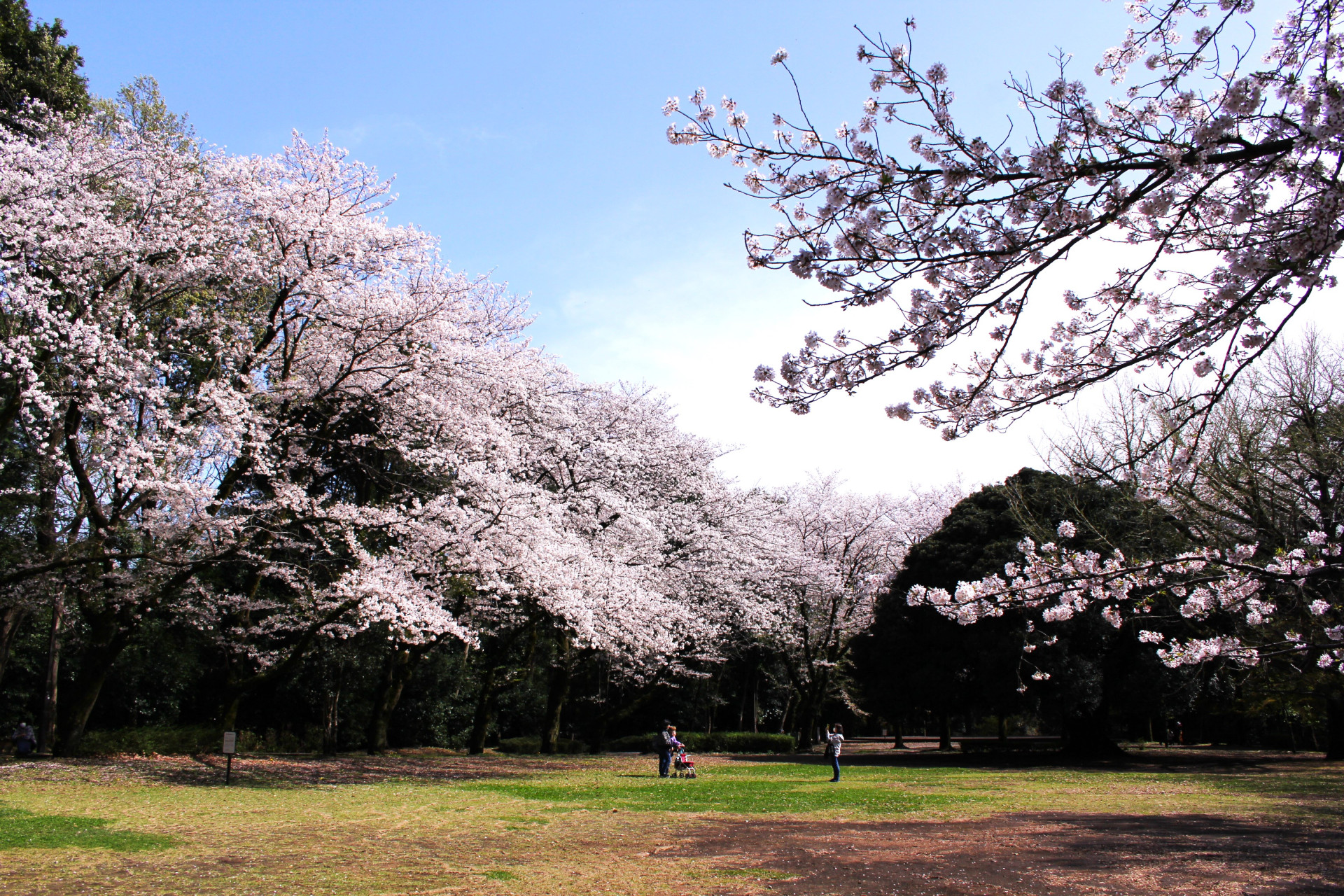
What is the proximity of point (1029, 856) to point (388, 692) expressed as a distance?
53.4 ft

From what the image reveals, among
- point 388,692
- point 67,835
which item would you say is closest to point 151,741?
point 388,692

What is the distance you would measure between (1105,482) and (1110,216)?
809 inches

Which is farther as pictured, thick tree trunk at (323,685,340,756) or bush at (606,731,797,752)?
bush at (606,731,797,752)

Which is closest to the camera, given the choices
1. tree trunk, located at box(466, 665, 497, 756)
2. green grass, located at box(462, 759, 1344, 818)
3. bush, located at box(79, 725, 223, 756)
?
green grass, located at box(462, 759, 1344, 818)

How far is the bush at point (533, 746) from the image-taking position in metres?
24.8

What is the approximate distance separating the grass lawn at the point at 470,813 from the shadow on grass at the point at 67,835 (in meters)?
0.04

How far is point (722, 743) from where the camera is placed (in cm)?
2855

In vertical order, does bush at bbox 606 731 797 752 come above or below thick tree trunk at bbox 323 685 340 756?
below

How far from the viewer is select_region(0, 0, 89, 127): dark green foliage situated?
656 inches

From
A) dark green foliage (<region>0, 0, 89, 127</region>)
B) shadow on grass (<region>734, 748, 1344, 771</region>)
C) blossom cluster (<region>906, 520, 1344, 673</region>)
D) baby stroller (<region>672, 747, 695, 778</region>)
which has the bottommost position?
shadow on grass (<region>734, 748, 1344, 771</region>)

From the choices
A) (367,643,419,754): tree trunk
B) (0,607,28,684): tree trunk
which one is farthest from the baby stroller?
(0,607,28,684): tree trunk

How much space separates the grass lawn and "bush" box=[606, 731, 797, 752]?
29.2ft

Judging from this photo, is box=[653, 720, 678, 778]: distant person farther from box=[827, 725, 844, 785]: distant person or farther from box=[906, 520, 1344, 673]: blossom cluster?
box=[906, 520, 1344, 673]: blossom cluster

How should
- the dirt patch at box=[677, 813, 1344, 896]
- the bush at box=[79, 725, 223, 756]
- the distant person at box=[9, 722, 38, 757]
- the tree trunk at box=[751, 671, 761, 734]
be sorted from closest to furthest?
the dirt patch at box=[677, 813, 1344, 896] < the distant person at box=[9, 722, 38, 757] < the bush at box=[79, 725, 223, 756] < the tree trunk at box=[751, 671, 761, 734]
